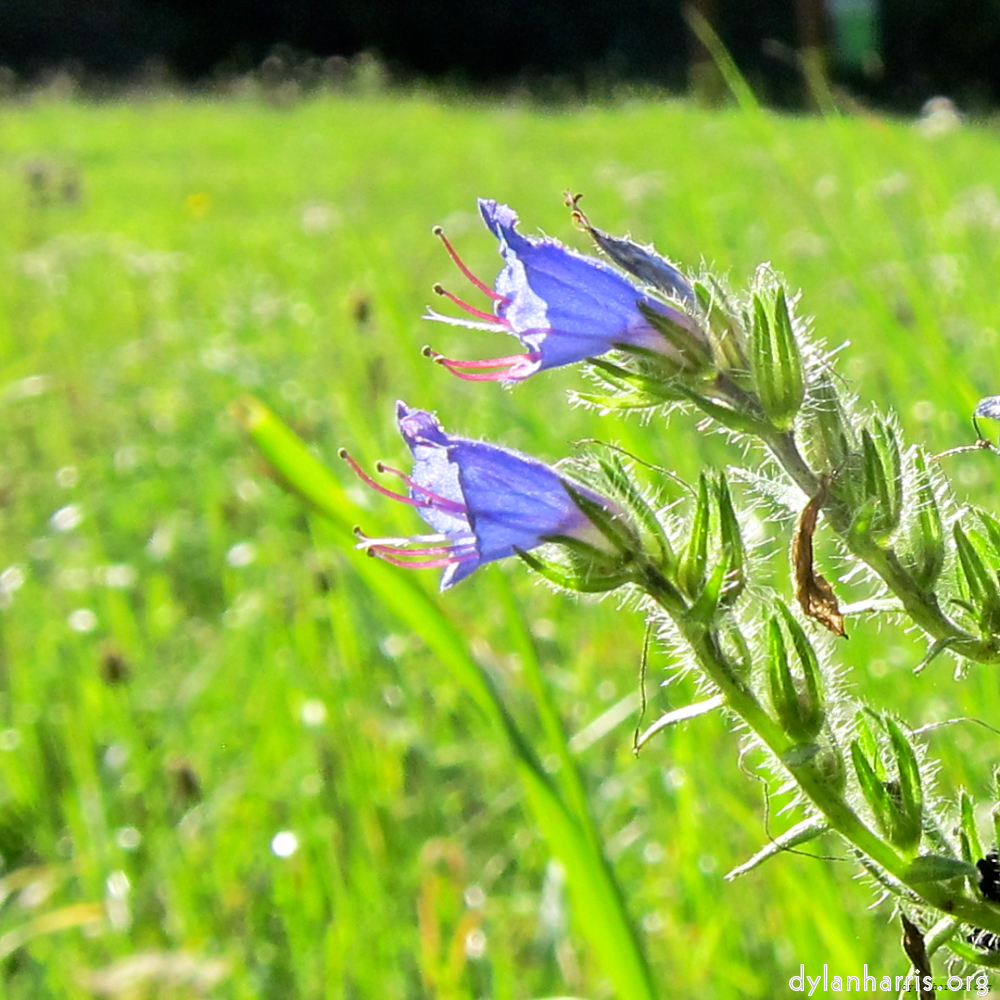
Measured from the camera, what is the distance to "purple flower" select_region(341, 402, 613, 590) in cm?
90

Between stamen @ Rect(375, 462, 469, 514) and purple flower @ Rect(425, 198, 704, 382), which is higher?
purple flower @ Rect(425, 198, 704, 382)

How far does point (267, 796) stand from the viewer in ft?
6.19

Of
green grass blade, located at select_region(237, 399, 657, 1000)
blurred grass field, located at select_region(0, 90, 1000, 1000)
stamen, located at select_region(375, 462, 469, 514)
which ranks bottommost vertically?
blurred grass field, located at select_region(0, 90, 1000, 1000)

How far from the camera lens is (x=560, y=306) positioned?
91 centimetres

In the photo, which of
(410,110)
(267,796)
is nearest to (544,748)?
(267,796)

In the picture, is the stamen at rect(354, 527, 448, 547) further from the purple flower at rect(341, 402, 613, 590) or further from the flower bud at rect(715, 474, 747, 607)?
the flower bud at rect(715, 474, 747, 607)

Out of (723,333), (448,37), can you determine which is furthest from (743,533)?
(448,37)

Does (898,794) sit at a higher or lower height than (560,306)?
lower

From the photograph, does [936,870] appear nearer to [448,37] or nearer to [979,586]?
[979,586]

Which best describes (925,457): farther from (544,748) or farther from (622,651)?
(622,651)

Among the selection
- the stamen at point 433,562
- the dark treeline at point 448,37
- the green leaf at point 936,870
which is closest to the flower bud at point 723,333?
the stamen at point 433,562

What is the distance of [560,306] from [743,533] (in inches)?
7.9

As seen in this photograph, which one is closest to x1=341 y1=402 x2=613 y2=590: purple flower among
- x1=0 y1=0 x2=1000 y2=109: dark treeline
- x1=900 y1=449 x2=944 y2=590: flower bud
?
x1=900 y1=449 x2=944 y2=590: flower bud

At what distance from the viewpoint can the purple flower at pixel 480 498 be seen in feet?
2.95
